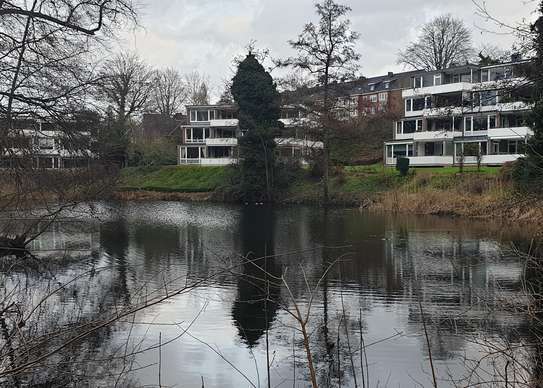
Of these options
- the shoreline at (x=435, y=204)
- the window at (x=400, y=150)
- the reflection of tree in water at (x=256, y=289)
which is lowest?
the reflection of tree in water at (x=256, y=289)

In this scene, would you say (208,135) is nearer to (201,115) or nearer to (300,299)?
(201,115)

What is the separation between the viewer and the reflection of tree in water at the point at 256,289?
8.14 metres

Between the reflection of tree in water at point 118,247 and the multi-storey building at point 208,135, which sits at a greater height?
the multi-storey building at point 208,135

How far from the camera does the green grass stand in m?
53.9

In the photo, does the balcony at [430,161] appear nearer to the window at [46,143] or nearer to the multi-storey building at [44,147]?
the multi-storey building at [44,147]

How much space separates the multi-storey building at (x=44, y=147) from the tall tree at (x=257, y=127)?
112ft

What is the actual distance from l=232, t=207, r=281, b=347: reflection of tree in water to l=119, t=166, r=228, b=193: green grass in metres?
26.0

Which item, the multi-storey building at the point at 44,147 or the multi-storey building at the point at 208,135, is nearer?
the multi-storey building at the point at 44,147

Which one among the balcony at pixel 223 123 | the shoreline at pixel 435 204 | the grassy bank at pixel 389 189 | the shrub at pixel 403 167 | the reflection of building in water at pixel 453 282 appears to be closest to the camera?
the reflection of building in water at pixel 453 282

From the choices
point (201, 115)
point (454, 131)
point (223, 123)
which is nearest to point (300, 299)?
point (454, 131)

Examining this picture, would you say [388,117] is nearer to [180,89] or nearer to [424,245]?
[180,89]

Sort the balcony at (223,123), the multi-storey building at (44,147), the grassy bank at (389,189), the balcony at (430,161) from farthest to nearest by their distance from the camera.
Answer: the balcony at (223,123) → the balcony at (430,161) → the grassy bank at (389,189) → the multi-storey building at (44,147)

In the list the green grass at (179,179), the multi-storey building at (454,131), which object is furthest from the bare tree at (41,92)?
the green grass at (179,179)

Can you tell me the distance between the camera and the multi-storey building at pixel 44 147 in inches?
435
